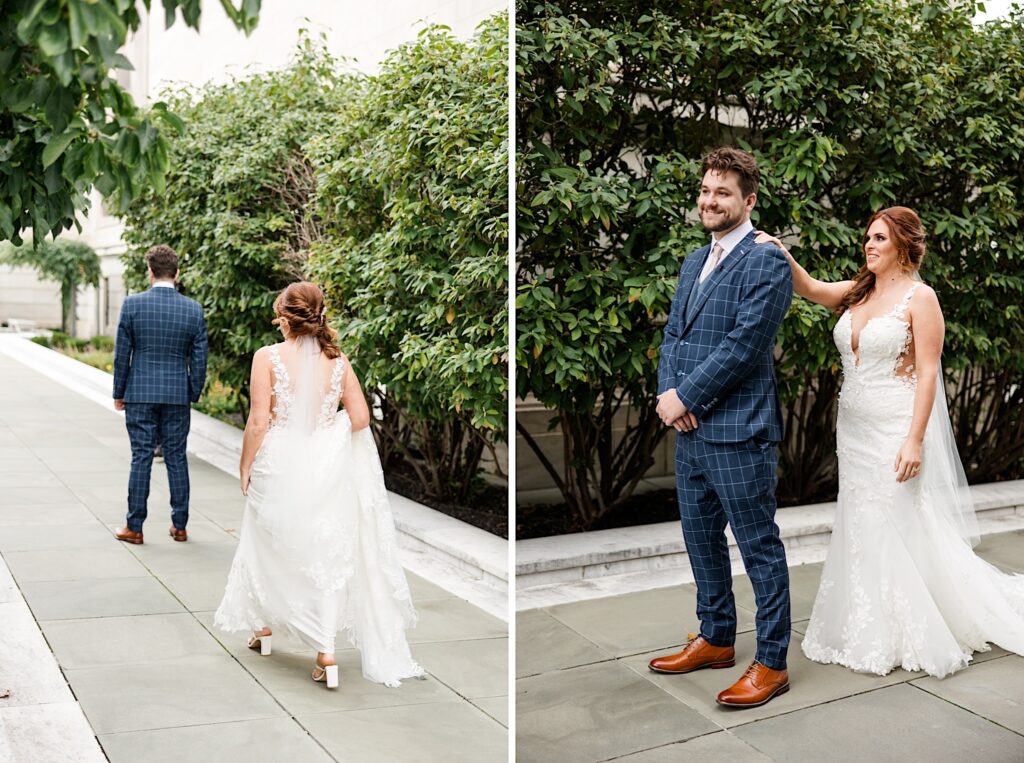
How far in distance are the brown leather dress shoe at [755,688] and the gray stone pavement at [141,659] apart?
576 millimetres

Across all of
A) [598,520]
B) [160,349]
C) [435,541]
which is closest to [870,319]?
[598,520]

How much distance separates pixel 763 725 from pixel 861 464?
931 millimetres

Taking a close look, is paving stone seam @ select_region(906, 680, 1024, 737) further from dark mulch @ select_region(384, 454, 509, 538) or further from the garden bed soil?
dark mulch @ select_region(384, 454, 509, 538)

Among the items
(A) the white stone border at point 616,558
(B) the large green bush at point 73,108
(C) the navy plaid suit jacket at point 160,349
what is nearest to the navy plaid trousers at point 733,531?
(A) the white stone border at point 616,558

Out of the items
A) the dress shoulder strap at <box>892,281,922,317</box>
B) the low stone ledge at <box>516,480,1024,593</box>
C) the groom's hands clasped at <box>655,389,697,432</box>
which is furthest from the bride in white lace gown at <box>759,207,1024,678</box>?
the groom's hands clasped at <box>655,389,697,432</box>

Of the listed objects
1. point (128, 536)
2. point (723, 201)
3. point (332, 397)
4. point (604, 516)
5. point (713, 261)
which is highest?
point (723, 201)

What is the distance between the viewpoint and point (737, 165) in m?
2.15

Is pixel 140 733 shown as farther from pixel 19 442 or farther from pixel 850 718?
pixel 850 718

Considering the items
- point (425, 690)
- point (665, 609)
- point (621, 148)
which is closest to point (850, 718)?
point (665, 609)

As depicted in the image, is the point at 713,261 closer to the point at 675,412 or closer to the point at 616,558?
the point at 675,412

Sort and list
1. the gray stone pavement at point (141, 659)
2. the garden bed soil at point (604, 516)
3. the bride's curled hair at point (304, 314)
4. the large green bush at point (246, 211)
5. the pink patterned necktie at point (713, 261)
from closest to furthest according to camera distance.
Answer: the gray stone pavement at point (141, 659) < the pink patterned necktie at point (713, 261) < the bride's curled hair at point (304, 314) < the garden bed soil at point (604, 516) < the large green bush at point (246, 211)

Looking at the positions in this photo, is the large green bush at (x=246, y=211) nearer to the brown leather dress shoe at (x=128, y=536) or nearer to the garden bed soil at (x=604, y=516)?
the garden bed soil at (x=604, y=516)

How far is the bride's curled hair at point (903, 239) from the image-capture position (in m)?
2.50

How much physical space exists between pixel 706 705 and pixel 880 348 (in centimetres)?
112
